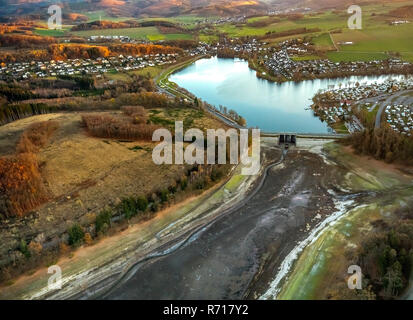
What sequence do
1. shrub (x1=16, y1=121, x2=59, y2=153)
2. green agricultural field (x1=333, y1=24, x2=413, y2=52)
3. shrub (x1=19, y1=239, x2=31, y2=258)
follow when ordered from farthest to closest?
1. green agricultural field (x1=333, y1=24, x2=413, y2=52)
2. shrub (x1=16, y1=121, x2=59, y2=153)
3. shrub (x1=19, y1=239, x2=31, y2=258)

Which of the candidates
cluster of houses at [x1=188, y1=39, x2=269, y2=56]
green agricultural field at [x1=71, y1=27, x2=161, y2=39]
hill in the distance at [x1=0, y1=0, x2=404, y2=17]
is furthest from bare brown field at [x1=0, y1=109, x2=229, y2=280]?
hill in the distance at [x1=0, y1=0, x2=404, y2=17]

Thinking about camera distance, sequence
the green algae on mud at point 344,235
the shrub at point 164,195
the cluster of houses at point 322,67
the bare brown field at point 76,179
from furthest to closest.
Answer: the cluster of houses at point 322,67, the shrub at point 164,195, the bare brown field at point 76,179, the green algae on mud at point 344,235

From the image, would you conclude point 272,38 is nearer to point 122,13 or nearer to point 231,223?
point 231,223

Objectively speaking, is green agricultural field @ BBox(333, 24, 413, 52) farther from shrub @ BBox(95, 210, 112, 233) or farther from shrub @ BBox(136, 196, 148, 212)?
shrub @ BBox(95, 210, 112, 233)

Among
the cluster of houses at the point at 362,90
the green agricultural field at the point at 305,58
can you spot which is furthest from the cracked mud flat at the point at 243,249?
the green agricultural field at the point at 305,58

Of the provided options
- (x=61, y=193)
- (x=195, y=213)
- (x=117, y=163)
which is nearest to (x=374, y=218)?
(x=195, y=213)

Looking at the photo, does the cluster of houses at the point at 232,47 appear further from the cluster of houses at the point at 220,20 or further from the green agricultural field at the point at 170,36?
the cluster of houses at the point at 220,20
